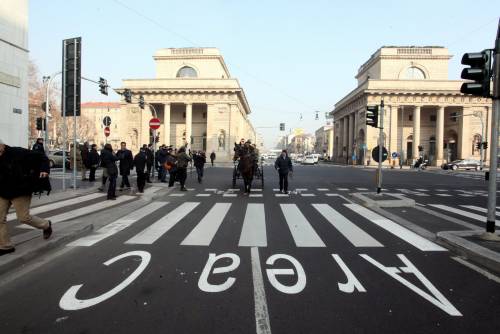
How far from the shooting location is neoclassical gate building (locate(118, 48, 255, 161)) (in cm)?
6162

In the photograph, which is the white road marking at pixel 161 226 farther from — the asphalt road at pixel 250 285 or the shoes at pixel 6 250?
the shoes at pixel 6 250

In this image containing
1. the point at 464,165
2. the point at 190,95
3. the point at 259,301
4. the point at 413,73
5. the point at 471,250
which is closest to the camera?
the point at 259,301

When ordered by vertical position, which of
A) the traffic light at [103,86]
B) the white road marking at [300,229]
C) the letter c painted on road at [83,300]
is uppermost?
the traffic light at [103,86]

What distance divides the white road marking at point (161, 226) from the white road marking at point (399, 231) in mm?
4655

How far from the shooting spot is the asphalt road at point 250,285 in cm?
361

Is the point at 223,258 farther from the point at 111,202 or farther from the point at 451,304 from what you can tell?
the point at 111,202

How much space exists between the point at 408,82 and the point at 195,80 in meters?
34.0

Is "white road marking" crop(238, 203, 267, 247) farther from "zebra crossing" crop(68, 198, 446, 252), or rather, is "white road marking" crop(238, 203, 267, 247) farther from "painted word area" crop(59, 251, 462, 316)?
"painted word area" crop(59, 251, 462, 316)

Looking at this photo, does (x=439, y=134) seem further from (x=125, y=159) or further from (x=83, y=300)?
(x=83, y=300)

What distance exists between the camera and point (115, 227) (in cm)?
816

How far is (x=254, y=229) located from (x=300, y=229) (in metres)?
0.97

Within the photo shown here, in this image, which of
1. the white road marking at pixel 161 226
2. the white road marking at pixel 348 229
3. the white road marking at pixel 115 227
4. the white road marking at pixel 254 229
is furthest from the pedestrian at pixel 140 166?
the white road marking at pixel 348 229

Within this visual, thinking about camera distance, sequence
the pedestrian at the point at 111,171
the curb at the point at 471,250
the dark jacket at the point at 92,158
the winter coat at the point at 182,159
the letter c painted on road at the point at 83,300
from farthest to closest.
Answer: the dark jacket at the point at 92,158 → the winter coat at the point at 182,159 → the pedestrian at the point at 111,171 → the curb at the point at 471,250 → the letter c painted on road at the point at 83,300

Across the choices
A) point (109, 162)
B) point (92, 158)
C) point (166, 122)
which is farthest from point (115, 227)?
point (166, 122)
